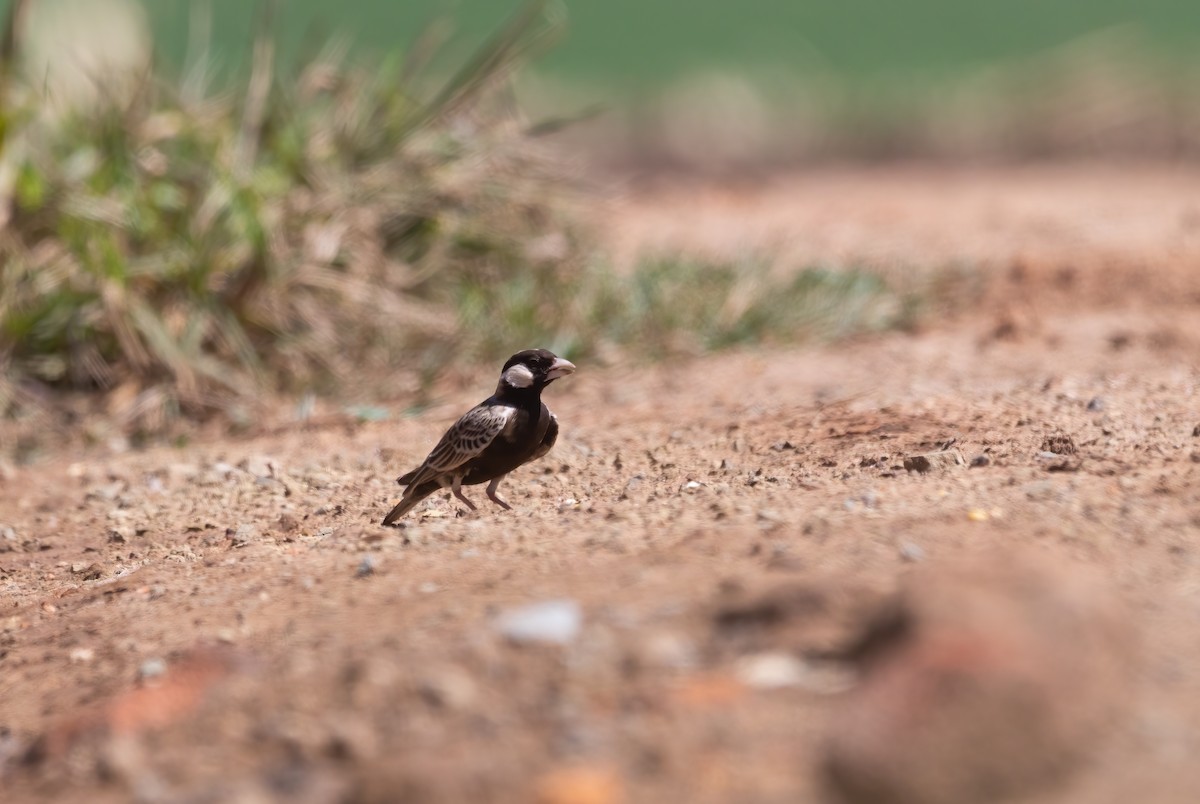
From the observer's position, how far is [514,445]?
405 centimetres

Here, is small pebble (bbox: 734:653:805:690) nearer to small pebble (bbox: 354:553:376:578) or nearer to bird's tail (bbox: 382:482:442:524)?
small pebble (bbox: 354:553:376:578)

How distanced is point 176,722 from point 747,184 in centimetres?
844

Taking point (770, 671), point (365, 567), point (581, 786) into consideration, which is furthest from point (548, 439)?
point (581, 786)

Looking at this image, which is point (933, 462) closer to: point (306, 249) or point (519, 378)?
point (519, 378)

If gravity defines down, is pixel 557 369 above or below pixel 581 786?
above

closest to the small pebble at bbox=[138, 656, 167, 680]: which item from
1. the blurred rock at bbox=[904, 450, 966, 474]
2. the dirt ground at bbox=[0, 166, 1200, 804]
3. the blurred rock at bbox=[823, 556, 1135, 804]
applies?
the dirt ground at bbox=[0, 166, 1200, 804]

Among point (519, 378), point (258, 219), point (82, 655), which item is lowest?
point (82, 655)

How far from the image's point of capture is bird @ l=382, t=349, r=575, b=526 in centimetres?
404

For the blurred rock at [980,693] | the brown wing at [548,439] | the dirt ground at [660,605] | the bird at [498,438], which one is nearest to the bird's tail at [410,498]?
the bird at [498,438]

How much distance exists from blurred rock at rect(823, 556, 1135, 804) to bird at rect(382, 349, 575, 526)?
5.29 feet

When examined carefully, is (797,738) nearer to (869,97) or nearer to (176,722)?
(176,722)

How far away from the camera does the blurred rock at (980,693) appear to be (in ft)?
7.57

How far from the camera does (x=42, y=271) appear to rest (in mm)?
6184

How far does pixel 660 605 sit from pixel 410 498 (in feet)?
4.74
